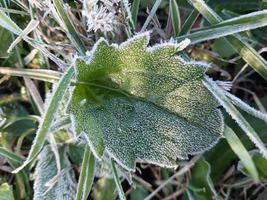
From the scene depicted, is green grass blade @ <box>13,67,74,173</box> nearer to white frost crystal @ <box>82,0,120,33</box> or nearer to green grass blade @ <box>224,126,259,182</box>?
white frost crystal @ <box>82,0,120,33</box>

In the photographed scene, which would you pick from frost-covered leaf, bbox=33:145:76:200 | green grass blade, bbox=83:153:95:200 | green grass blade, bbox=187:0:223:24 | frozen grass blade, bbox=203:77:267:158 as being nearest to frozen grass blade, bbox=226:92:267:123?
frozen grass blade, bbox=203:77:267:158

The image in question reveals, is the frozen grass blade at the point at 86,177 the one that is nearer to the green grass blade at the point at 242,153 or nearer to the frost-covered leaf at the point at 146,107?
the frost-covered leaf at the point at 146,107

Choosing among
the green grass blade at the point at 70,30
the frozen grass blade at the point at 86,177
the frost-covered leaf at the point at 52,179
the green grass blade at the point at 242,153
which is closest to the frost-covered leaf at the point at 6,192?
the frost-covered leaf at the point at 52,179

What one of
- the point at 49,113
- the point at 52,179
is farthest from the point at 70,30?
the point at 52,179

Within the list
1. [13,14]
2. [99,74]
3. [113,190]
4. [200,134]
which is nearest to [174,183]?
[113,190]

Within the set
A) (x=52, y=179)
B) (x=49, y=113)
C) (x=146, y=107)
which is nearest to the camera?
(x=49, y=113)

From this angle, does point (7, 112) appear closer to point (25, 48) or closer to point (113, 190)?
point (25, 48)

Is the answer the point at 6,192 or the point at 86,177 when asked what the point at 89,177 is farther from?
the point at 6,192
